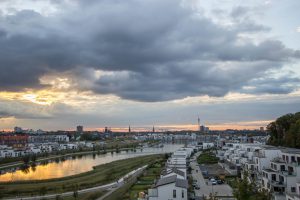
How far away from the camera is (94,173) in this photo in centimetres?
4781

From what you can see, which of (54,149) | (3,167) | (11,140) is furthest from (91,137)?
(3,167)

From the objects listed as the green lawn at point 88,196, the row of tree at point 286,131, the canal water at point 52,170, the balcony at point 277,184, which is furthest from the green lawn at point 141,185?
the row of tree at point 286,131

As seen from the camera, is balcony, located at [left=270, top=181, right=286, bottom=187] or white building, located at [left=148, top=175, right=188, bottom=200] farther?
balcony, located at [left=270, top=181, right=286, bottom=187]

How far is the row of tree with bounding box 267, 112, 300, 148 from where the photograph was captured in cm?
3691

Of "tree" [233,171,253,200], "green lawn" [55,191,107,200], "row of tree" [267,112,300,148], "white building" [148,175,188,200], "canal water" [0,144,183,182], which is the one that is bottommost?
"canal water" [0,144,183,182]

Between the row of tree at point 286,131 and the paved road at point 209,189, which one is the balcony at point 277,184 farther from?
the row of tree at point 286,131

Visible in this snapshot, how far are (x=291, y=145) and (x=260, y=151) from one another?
24.8 feet

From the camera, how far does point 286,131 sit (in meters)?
44.0

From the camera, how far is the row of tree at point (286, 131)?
36.9m

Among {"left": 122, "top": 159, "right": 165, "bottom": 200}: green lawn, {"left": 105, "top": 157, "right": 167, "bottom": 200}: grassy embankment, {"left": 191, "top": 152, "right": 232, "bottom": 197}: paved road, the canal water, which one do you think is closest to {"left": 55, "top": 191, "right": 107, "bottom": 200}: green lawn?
{"left": 105, "top": 157, "right": 167, "bottom": 200}: grassy embankment

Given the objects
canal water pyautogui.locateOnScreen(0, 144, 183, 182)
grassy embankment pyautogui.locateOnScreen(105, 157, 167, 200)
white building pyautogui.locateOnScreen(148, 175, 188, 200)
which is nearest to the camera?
white building pyautogui.locateOnScreen(148, 175, 188, 200)

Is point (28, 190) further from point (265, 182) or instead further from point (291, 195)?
point (291, 195)

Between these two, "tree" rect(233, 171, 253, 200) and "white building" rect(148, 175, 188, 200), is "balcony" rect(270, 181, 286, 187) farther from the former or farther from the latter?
"tree" rect(233, 171, 253, 200)

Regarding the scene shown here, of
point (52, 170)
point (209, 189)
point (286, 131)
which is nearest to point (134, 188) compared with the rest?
point (209, 189)
